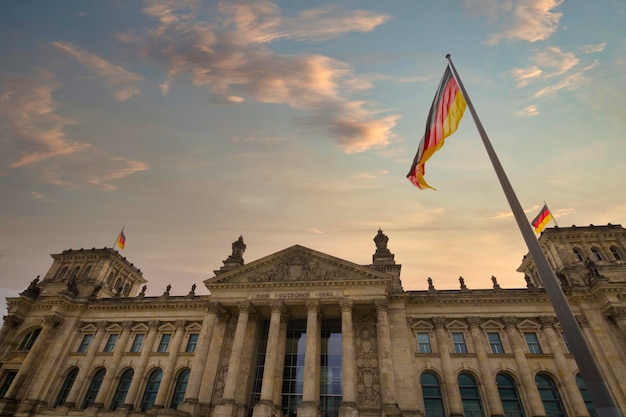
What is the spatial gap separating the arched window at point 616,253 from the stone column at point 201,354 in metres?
45.7

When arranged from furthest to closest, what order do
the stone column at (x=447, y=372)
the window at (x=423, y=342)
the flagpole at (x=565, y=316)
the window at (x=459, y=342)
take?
the window at (x=423, y=342), the window at (x=459, y=342), the stone column at (x=447, y=372), the flagpole at (x=565, y=316)

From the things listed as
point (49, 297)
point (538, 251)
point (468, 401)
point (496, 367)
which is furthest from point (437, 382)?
point (49, 297)

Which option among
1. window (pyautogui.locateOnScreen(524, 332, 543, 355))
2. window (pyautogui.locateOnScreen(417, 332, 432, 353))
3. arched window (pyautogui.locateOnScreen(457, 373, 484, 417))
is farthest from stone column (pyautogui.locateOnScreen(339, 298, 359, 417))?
window (pyautogui.locateOnScreen(524, 332, 543, 355))

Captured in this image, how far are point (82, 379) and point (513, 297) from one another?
161 ft

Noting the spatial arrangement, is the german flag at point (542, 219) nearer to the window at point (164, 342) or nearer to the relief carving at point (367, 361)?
the relief carving at point (367, 361)

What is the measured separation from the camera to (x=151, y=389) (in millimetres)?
38656

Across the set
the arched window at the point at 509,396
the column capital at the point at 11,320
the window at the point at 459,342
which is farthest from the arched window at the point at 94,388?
the arched window at the point at 509,396

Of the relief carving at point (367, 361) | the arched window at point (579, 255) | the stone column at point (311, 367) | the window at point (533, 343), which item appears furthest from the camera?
the arched window at point (579, 255)

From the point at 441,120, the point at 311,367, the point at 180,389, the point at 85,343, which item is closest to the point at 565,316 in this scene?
the point at 441,120

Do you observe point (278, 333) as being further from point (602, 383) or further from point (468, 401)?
point (602, 383)

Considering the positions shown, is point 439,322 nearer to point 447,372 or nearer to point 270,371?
point 447,372

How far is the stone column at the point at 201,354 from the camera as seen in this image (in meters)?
32.8

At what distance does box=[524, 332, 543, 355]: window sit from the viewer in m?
34.2

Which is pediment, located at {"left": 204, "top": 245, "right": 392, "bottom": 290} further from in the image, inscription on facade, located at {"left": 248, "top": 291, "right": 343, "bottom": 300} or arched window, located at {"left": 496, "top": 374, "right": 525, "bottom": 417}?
arched window, located at {"left": 496, "top": 374, "right": 525, "bottom": 417}
